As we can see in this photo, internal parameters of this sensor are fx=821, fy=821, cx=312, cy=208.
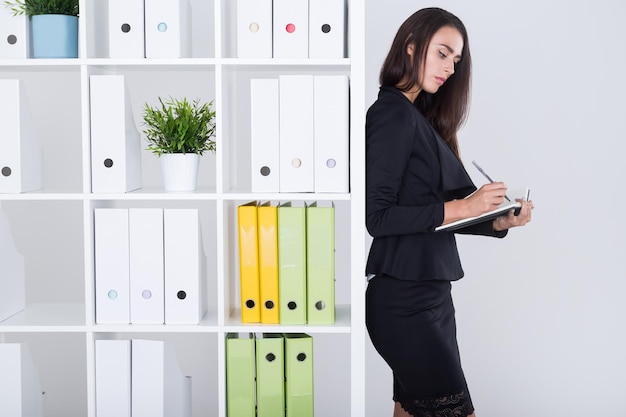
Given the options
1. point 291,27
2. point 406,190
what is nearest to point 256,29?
point 291,27

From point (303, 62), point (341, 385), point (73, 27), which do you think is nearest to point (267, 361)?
point (303, 62)

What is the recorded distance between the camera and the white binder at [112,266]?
2.50m

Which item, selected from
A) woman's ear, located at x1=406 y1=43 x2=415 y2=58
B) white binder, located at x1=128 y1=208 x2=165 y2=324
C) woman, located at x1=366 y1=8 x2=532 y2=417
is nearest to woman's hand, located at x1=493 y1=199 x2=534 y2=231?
woman, located at x1=366 y1=8 x2=532 y2=417

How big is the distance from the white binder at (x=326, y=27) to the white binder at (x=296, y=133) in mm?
94

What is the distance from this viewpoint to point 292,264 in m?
2.48

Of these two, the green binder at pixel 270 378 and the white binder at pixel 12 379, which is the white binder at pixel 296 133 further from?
the white binder at pixel 12 379

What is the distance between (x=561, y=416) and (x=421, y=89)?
216 centimetres

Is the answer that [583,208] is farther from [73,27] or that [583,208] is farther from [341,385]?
[73,27]

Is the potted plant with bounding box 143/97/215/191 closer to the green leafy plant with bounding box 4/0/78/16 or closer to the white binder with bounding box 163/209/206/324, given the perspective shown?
the white binder with bounding box 163/209/206/324

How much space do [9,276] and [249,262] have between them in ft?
2.73

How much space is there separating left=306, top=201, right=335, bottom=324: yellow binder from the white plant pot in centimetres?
39

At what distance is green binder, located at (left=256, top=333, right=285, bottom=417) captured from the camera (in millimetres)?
2518

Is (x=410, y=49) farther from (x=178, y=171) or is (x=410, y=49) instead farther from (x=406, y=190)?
(x=178, y=171)

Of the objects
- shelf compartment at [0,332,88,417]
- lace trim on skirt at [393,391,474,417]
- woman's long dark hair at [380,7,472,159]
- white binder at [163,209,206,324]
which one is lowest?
shelf compartment at [0,332,88,417]
